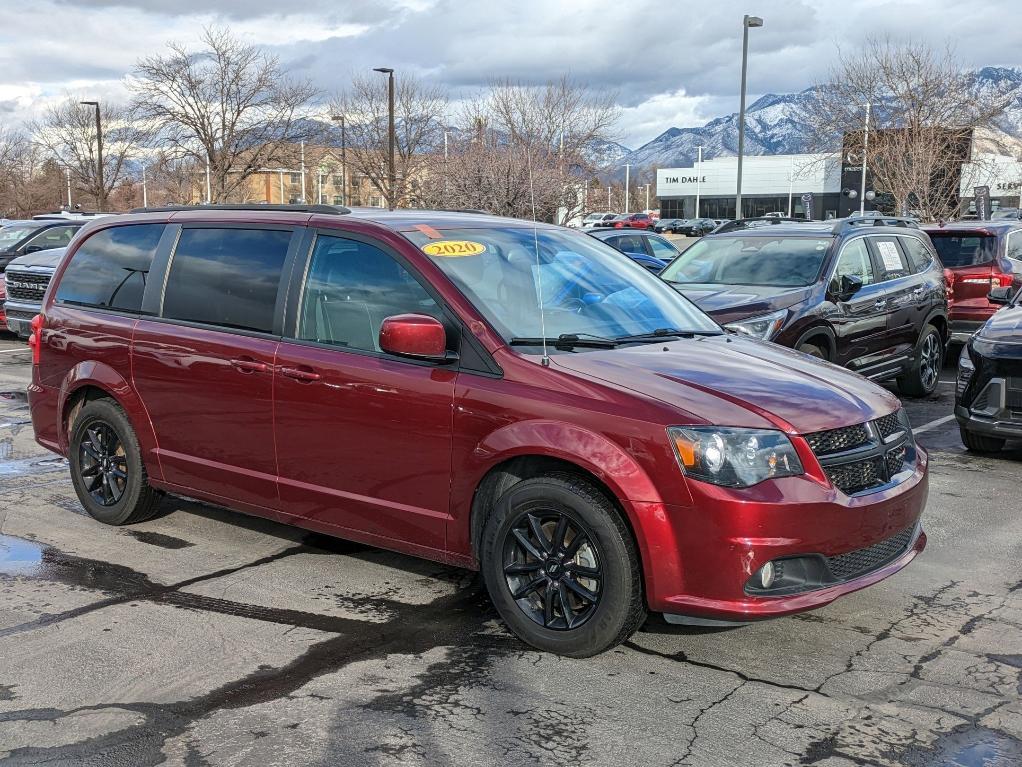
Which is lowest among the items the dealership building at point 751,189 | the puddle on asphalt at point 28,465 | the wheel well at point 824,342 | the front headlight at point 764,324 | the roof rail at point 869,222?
the puddle on asphalt at point 28,465

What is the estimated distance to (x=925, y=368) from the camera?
A: 431 inches

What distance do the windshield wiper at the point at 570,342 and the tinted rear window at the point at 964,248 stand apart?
10.1 metres

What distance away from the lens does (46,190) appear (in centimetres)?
5688

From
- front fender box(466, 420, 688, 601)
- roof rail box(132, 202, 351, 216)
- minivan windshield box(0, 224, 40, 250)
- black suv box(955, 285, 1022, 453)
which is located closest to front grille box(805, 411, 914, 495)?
front fender box(466, 420, 688, 601)

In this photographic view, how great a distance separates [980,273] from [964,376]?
219 inches

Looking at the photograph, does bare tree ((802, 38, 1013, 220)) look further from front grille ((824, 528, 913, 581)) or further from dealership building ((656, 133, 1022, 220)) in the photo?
dealership building ((656, 133, 1022, 220))

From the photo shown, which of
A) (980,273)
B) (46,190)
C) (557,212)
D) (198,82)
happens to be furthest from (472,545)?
(46,190)

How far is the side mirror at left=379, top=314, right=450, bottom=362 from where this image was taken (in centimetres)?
432

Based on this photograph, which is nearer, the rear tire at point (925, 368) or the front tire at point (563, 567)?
the front tire at point (563, 567)

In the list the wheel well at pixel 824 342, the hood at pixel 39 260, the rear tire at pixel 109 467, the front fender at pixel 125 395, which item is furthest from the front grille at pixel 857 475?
the hood at pixel 39 260

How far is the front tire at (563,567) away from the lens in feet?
13.1

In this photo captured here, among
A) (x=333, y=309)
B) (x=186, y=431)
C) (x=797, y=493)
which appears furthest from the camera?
(x=186, y=431)

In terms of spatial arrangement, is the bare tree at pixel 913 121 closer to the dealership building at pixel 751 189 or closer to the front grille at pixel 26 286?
the front grille at pixel 26 286

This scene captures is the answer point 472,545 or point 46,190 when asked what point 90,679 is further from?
point 46,190
